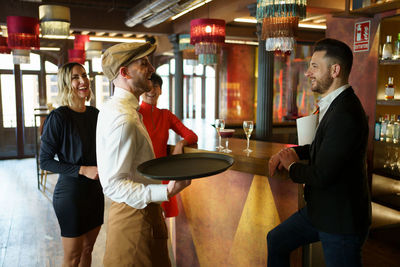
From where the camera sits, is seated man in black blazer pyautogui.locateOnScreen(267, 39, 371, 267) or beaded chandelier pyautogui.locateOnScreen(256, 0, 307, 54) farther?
beaded chandelier pyautogui.locateOnScreen(256, 0, 307, 54)

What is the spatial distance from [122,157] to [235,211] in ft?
4.44

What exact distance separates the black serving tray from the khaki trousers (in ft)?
0.72

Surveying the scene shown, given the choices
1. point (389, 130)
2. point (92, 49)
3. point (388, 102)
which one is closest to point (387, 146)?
point (389, 130)

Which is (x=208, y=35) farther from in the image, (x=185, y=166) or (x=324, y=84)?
(x=185, y=166)

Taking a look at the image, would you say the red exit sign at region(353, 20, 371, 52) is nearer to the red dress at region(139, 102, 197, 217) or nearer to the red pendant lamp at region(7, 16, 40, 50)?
the red dress at region(139, 102, 197, 217)

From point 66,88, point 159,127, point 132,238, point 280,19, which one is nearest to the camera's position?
point 132,238

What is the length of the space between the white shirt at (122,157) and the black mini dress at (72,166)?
82cm

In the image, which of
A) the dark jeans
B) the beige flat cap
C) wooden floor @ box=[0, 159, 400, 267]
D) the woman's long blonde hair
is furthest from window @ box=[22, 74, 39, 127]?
the dark jeans

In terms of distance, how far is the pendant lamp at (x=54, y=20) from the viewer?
433cm

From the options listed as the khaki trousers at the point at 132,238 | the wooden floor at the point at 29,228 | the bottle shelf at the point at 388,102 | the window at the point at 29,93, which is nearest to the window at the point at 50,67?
the window at the point at 29,93

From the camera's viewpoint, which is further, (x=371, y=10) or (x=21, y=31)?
(x=21, y=31)

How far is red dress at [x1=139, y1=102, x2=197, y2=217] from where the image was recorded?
274 centimetres

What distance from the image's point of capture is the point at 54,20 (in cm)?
436

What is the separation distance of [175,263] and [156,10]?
3932mm
